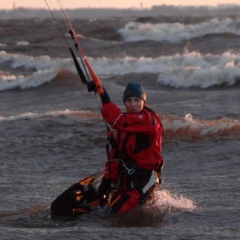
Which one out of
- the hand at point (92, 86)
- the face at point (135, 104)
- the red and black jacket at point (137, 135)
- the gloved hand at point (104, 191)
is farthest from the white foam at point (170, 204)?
the hand at point (92, 86)

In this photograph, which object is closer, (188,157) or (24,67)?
(188,157)

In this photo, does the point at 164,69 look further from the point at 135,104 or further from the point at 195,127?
the point at 135,104

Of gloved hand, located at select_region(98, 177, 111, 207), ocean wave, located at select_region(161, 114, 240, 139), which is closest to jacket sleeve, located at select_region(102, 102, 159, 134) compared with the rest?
gloved hand, located at select_region(98, 177, 111, 207)

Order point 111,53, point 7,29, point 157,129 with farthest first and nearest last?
point 7,29 → point 111,53 → point 157,129

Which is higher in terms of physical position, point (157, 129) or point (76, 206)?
point (157, 129)

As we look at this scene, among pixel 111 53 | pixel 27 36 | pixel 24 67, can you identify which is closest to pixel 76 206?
pixel 24 67

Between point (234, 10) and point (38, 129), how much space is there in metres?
129

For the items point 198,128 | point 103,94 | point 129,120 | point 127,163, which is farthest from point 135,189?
point 198,128

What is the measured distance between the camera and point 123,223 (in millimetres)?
8672

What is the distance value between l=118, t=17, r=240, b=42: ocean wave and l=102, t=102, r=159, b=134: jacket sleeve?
134ft

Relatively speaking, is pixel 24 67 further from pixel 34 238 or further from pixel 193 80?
pixel 34 238

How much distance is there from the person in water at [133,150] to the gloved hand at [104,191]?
0.09 metres

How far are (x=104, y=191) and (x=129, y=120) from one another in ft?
3.18

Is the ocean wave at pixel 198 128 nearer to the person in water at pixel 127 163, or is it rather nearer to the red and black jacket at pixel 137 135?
the person in water at pixel 127 163
